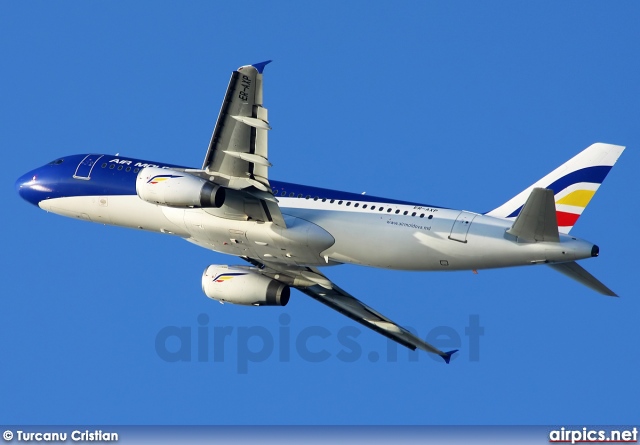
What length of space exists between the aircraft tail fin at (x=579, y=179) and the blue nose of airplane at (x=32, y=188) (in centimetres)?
2153

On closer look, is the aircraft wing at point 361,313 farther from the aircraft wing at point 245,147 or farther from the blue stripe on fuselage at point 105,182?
the aircraft wing at point 245,147

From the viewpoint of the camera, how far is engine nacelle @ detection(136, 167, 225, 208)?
154ft

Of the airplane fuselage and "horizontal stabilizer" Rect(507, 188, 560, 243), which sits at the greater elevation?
the airplane fuselage

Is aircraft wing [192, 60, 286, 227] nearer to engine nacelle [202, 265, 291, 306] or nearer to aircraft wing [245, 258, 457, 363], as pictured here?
engine nacelle [202, 265, 291, 306]

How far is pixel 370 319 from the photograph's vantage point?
56500 mm

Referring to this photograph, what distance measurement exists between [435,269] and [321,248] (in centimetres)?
463

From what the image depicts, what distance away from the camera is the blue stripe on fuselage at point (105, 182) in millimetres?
51062

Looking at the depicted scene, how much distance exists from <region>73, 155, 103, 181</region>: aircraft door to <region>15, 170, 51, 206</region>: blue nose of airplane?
172 cm

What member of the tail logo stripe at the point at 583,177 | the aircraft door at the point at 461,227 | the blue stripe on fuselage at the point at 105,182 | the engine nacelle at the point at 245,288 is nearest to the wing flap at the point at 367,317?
the engine nacelle at the point at 245,288

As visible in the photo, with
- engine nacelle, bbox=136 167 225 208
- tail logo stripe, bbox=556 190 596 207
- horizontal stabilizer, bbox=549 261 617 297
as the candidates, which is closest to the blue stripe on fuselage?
engine nacelle, bbox=136 167 225 208

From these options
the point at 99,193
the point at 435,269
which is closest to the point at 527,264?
the point at 435,269

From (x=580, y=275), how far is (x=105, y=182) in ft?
68.2

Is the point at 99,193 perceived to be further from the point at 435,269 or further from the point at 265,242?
the point at 435,269

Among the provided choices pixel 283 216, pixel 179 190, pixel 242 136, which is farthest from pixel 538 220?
pixel 179 190
